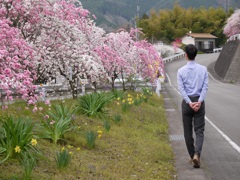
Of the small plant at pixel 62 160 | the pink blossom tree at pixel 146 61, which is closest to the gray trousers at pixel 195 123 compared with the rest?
the small plant at pixel 62 160

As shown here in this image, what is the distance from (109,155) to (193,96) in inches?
71.3

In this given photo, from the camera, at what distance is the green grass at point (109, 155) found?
18.9 feet

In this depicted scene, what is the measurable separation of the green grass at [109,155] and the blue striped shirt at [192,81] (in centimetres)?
125

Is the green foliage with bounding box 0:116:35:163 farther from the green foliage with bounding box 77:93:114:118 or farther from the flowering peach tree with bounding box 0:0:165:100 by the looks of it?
the green foliage with bounding box 77:93:114:118

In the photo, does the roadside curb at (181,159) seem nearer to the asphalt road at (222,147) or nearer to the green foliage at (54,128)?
the asphalt road at (222,147)

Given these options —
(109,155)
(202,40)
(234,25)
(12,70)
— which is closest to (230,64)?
(234,25)

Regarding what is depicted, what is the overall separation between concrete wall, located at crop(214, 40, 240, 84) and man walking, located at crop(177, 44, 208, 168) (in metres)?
36.5

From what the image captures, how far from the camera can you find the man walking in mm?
6675

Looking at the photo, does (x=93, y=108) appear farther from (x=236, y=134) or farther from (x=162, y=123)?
(x=236, y=134)

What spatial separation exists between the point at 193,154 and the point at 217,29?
94.8 metres

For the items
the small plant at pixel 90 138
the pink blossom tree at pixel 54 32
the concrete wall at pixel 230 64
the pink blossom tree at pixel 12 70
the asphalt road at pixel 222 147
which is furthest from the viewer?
the concrete wall at pixel 230 64

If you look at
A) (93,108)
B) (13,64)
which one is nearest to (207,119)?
(93,108)

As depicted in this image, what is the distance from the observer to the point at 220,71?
53594 mm

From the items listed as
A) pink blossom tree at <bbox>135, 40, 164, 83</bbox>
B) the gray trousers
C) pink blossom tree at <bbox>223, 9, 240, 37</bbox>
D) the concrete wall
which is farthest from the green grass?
pink blossom tree at <bbox>223, 9, 240, 37</bbox>
